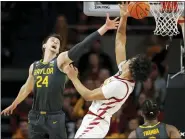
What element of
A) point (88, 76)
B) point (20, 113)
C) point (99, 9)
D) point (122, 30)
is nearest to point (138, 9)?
point (122, 30)

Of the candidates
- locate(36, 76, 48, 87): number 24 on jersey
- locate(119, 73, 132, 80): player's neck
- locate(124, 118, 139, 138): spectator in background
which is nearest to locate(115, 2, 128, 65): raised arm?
locate(119, 73, 132, 80): player's neck

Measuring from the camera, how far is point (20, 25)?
498 inches

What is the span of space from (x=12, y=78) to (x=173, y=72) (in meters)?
4.24

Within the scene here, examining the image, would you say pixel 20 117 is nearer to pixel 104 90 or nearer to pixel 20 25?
pixel 20 25

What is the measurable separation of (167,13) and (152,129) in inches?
64.4

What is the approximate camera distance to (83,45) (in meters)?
6.98

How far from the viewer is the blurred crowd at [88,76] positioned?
412 inches

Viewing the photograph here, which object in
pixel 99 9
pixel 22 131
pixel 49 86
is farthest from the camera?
pixel 22 131

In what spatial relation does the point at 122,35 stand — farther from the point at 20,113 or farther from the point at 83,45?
the point at 20,113

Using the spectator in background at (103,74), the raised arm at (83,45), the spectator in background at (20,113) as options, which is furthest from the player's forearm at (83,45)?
the spectator in background at (20,113)

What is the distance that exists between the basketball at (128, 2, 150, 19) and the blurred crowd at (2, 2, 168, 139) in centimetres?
267

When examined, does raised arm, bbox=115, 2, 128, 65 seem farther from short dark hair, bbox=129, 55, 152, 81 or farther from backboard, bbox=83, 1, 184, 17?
backboard, bbox=83, 1, 184, 17

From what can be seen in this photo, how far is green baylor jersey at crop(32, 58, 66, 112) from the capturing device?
7387mm

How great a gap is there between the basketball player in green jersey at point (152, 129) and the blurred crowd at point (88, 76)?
99.5 inches
